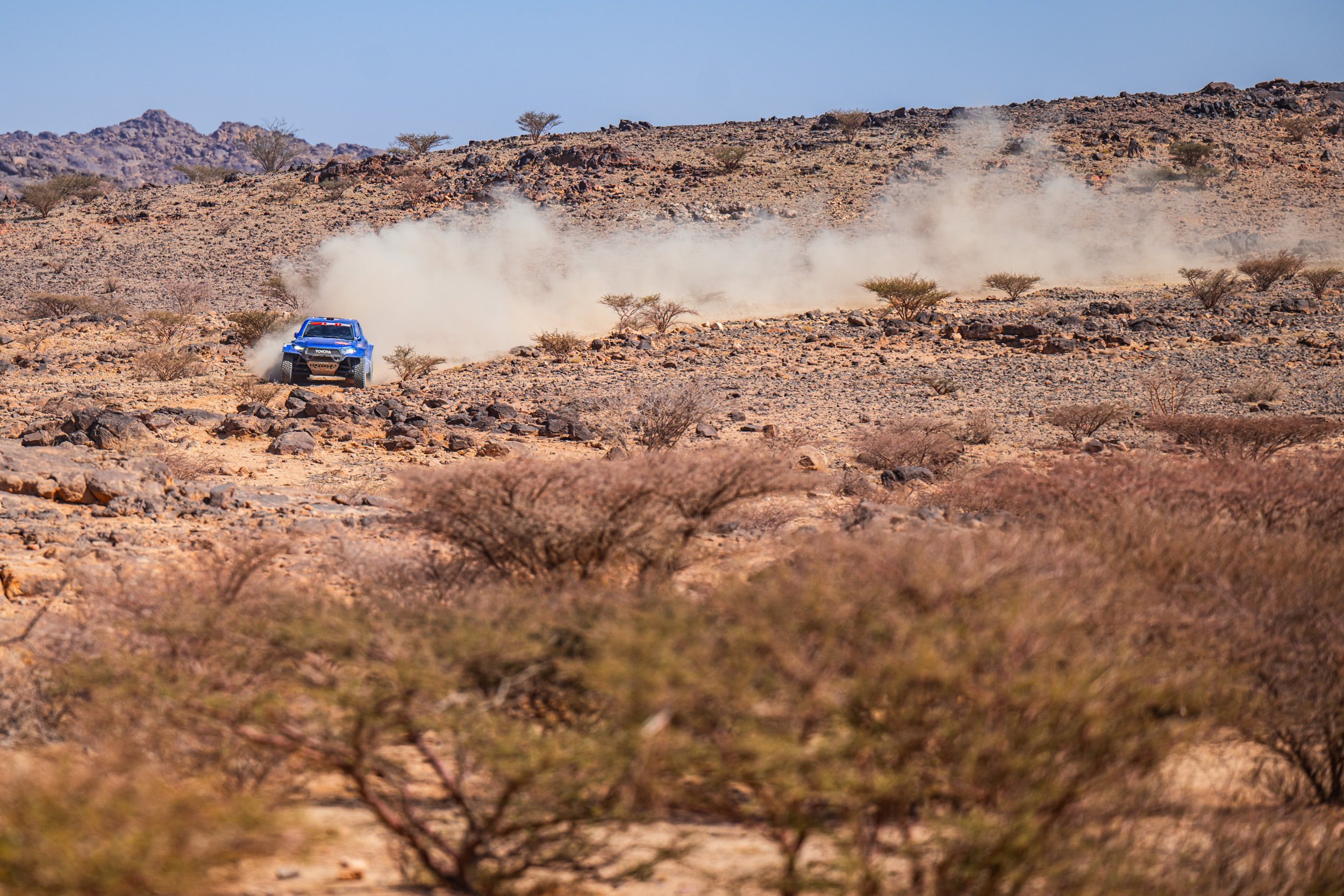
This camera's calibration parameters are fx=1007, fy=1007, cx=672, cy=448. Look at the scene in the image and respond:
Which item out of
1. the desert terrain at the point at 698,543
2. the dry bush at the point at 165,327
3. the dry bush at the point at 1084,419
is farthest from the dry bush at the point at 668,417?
the dry bush at the point at 165,327

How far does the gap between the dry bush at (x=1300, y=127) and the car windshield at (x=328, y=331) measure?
4893 centimetres

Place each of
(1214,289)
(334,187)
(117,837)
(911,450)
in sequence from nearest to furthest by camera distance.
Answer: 1. (117,837)
2. (911,450)
3. (1214,289)
4. (334,187)

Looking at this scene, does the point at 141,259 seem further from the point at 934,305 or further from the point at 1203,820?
the point at 1203,820

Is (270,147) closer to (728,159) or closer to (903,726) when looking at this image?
(728,159)

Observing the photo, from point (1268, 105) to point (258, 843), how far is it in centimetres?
6456

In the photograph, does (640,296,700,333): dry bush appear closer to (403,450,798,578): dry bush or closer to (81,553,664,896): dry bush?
(403,450,798,578): dry bush

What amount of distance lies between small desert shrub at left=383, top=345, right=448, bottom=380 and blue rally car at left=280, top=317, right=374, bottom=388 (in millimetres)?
1151

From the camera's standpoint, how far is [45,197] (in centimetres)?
4906

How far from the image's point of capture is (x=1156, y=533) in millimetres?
6008

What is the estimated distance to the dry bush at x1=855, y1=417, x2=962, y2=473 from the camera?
544 inches

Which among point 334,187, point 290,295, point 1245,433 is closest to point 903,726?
point 1245,433

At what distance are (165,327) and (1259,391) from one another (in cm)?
2520

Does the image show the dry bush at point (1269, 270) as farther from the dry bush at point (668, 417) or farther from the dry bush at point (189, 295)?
the dry bush at point (189, 295)

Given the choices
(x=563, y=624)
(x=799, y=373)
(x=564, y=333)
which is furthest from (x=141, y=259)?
(x=563, y=624)
